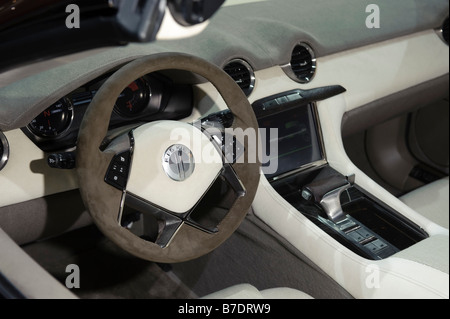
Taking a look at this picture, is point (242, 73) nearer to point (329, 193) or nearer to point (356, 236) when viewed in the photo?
point (329, 193)

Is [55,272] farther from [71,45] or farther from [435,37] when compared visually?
[435,37]

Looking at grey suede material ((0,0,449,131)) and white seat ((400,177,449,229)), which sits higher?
grey suede material ((0,0,449,131))

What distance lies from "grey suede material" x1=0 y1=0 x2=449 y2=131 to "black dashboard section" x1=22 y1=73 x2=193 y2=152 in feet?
0.26

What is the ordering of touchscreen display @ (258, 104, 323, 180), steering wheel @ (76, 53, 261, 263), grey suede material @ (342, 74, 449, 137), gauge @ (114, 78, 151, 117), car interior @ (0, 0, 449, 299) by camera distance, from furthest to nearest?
grey suede material @ (342, 74, 449, 137) < touchscreen display @ (258, 104, 323, 180) < gauge @ (114, 78, 151, 117) < steering wheel @ (76, 53, 261, 263) < car interior @ (0, 0, 449, 299)

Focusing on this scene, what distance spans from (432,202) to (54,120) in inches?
47.3

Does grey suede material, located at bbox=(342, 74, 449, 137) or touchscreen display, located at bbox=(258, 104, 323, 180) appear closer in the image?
touchscreen display, located at bbox=(258, 104, 323, 180)

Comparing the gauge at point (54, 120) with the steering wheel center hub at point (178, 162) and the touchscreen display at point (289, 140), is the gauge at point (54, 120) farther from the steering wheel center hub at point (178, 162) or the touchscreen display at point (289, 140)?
the touchscreen display at point (289, 140)

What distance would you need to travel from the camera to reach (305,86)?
5.97ft

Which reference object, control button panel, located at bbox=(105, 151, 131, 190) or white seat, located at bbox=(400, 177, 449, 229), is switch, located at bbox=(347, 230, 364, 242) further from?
control button panel, located at bbox=(105, 151, 131, 190)

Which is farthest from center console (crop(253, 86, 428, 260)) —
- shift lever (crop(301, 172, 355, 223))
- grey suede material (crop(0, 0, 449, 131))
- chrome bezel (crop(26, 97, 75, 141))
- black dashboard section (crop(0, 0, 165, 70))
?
black dashboard section (crop(0, 0, 165, 70))

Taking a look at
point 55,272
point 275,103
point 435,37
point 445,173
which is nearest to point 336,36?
point 275,103

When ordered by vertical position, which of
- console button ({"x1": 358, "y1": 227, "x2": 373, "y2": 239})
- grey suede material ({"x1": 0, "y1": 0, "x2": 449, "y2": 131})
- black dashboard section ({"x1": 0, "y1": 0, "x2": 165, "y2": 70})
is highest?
black dashboard section ({"x1": 0, "y1": 0, "x2": 165, "y2": 70})

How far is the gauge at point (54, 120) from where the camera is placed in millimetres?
1365

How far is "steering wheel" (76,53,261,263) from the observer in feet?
3.82
